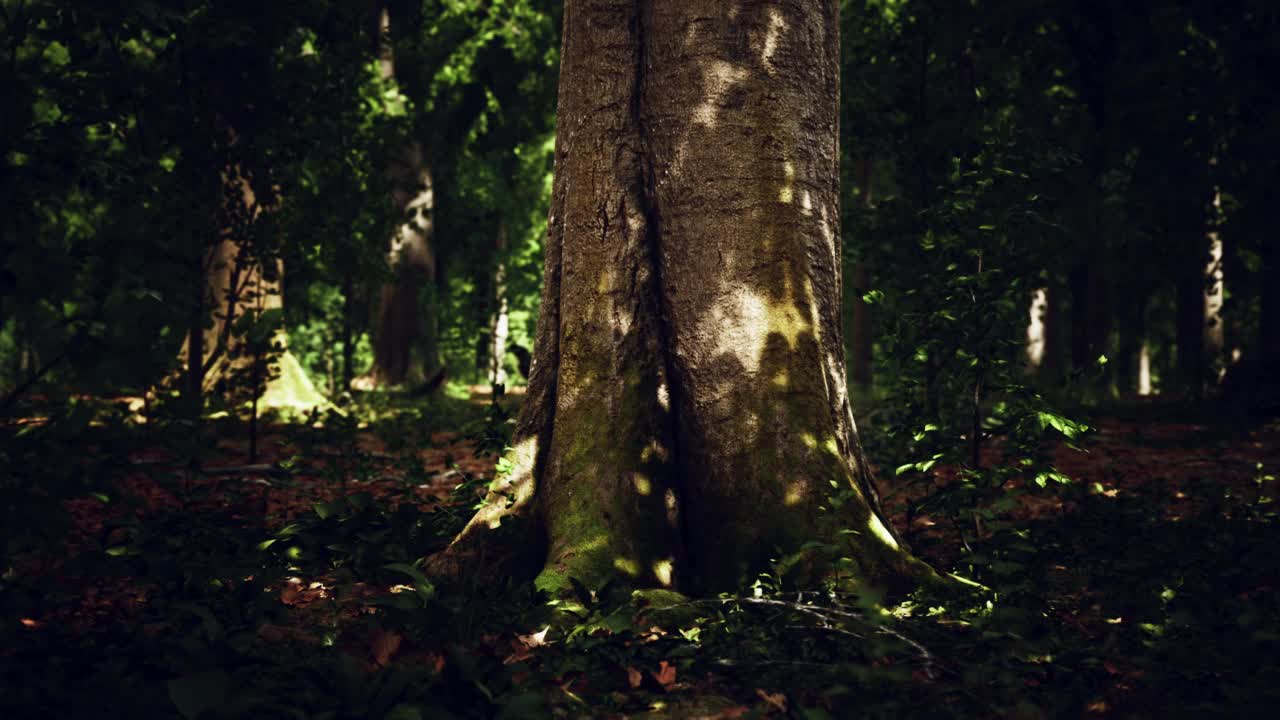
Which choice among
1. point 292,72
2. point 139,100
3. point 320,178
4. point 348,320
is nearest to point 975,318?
point 139,100

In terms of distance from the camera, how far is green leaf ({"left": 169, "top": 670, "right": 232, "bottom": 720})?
2211mm

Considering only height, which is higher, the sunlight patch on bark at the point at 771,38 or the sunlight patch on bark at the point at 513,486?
the sunlight patch on bark at the point at 771,38

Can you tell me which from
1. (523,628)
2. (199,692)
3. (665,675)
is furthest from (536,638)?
(199,692)

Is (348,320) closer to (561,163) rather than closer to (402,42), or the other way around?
(402,42)

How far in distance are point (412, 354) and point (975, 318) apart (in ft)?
50.0

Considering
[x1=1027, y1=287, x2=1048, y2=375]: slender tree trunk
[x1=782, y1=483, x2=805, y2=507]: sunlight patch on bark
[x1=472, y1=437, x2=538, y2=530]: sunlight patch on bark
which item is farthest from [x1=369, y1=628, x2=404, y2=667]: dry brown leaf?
[x1=1027, y1=287, x2=1048, y2=375]: slender tree trunk

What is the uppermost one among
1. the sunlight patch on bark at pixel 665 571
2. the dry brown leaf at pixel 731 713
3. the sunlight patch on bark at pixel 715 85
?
the sunlight patch on bark at pixel 715 85

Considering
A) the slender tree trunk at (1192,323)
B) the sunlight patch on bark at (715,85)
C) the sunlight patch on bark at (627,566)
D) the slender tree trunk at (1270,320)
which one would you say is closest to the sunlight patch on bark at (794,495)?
the sunlight patch on bark at (627,566)

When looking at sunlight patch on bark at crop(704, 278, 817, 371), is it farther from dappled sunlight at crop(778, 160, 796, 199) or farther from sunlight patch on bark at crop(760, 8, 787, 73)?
sunlight patch on bark at crop(760, 8, 787, 73)

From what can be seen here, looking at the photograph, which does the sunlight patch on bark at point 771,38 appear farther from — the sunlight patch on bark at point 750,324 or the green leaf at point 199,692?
the green leaf at point 199,692

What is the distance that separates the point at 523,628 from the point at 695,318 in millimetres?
1558

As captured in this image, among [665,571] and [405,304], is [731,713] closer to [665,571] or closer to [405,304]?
[665,571]

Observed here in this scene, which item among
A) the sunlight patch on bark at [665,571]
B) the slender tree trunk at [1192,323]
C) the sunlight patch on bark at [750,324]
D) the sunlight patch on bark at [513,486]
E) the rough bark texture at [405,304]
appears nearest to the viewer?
the sunlight patch on bark at [665,571]

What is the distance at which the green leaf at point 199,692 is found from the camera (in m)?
2.21
